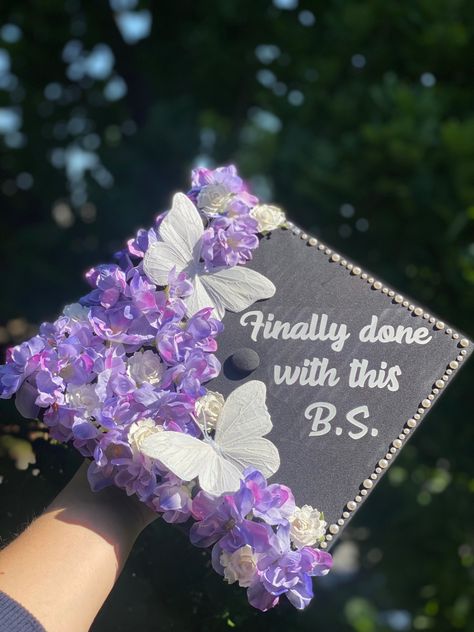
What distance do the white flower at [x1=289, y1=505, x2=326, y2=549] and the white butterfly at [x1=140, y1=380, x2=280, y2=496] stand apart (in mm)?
69

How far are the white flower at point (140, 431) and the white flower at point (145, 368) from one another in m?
0.07

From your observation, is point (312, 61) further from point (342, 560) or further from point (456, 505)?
point (342, 560)

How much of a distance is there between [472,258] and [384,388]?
1.15m

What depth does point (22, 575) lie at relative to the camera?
985mm

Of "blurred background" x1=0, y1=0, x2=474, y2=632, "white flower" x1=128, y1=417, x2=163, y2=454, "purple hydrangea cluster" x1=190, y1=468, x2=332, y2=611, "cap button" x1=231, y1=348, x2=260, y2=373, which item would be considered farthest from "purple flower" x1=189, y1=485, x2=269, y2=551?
"blurred background" x1=0, y1=0, x2=474, y2=632

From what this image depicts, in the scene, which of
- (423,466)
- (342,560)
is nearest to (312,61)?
(423,466)

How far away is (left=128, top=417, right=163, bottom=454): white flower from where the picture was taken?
3.49 feet

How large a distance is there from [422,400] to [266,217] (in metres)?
0.42

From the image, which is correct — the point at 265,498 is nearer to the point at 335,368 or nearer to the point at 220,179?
the point at 335,368

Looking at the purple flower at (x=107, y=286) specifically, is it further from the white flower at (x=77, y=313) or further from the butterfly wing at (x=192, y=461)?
the butterfly wing at (x=192, y=461)

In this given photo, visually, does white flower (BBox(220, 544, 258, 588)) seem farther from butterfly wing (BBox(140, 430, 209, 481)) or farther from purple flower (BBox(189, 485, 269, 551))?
butterfly wing (BBox(140, 430, 209, 481))

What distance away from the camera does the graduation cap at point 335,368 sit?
1.16 meters

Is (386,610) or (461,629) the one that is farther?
(386,610)

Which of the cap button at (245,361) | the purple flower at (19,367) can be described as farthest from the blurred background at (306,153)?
the cap button at (245,361)
